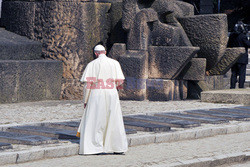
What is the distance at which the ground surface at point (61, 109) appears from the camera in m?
11.3

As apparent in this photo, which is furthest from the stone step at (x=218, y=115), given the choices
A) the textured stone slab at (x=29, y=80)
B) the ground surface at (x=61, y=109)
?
the textured stone slab at (x=29, y=80)

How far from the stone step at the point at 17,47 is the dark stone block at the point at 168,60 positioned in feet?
10.1

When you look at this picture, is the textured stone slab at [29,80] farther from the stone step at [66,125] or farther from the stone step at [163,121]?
the stone step at [66,125]

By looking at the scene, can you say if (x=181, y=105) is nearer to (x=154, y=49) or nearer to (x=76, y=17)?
(x=154, y=49)

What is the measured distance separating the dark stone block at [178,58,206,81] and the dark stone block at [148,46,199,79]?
580mm

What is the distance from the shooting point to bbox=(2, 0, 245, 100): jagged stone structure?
15547 millimetres

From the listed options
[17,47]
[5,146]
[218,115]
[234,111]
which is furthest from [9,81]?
[5,146]

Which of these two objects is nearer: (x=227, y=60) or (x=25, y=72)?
(x=25, y=72)

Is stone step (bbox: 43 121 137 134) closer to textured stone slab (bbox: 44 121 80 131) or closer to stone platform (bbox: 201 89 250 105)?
textured stone slab (bbox: 44 121 80 131)

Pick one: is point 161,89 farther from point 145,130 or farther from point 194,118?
point 145,130

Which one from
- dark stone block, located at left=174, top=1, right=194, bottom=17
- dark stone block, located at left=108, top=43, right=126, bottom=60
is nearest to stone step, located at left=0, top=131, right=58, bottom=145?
dark stone block, located at left=108, top=43, right=126, bottom=60

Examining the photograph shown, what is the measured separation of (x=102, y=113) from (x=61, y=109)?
17.0 ft

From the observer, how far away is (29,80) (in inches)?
580

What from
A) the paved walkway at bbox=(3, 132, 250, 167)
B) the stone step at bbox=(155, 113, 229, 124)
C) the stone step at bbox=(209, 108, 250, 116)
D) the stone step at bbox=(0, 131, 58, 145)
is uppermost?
the stone step at bbox=(0, 131, 58, 145)
